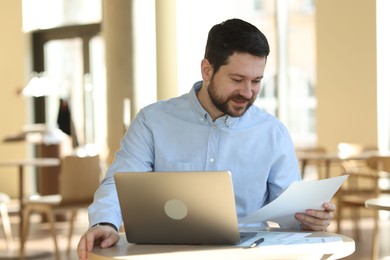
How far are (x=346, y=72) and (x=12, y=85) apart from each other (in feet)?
17.6

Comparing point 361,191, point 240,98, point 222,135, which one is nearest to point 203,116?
point 222,135

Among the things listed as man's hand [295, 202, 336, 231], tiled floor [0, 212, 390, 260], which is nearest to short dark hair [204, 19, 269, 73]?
man's hand [295, 202, 336, 231]

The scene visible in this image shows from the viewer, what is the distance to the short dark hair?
2.52m

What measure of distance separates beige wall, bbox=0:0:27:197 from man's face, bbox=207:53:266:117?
1059 cm

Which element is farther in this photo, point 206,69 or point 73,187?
point 73,187

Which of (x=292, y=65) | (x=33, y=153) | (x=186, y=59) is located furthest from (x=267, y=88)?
(x=33, y=153)

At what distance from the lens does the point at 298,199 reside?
7.80 feet

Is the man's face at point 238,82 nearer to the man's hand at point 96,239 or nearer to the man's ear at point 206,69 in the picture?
the man's ear at point 206,69

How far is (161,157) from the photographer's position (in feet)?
9.00

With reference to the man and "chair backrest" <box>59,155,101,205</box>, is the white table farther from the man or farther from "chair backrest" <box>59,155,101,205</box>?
"chair backrest" <box>59,155,101,205</box>

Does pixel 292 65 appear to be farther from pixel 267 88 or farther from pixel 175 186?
pixel 175 186

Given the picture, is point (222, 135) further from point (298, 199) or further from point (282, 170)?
point (298, 199)

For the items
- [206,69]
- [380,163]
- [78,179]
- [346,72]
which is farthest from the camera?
[346,72]

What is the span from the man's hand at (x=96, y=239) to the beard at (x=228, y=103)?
51cm
